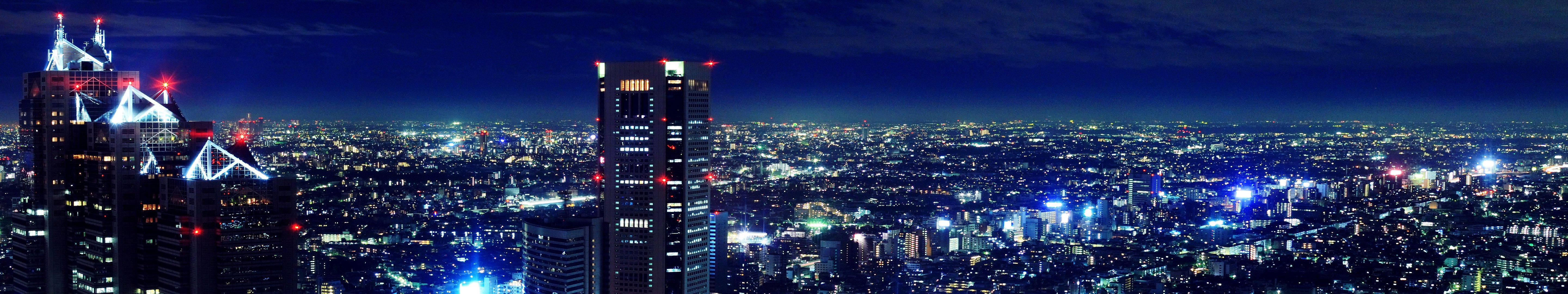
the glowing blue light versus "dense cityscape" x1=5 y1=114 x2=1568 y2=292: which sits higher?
"dense cityscape" x1=5 y1=114 x2=1568 y2=292

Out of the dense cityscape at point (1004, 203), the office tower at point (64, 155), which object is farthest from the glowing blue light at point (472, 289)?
the office tower at point (64, 155)

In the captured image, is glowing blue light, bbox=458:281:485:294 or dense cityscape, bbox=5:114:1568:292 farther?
dense cityscape, bbox=5:114:1568:292

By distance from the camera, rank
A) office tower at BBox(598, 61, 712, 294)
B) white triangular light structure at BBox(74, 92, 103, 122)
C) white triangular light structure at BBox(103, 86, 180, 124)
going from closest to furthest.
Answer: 1. white triangular light structure at BBox(103, 86, 180, 124)
2. white triangular light structure at BBox(74, 92, 103, 122)
3. office tower at BBox(598, 61, 712, 294)

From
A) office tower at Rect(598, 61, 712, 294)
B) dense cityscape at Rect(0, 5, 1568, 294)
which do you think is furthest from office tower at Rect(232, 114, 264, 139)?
office tower at Rect(598, 61, 712, 294)

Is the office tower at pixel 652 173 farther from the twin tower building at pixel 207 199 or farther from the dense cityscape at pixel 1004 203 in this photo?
the dense cityscape at pixel 1004 203

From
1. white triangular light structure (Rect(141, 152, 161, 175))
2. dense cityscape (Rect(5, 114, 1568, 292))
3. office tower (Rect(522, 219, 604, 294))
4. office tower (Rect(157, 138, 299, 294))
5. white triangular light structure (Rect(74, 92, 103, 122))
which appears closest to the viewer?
office tower (Rect(157, 138, 299, 294))

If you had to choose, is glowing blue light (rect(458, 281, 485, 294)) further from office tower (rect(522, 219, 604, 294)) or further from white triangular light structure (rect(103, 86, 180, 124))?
white triangular light structure (rect(103, 86, 180, 124))

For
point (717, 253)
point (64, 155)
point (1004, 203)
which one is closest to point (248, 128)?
point (64, 155)

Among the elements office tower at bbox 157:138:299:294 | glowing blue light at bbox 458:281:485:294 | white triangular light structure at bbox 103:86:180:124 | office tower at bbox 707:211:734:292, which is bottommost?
glowing blue light at bbox 458:281:485:294
